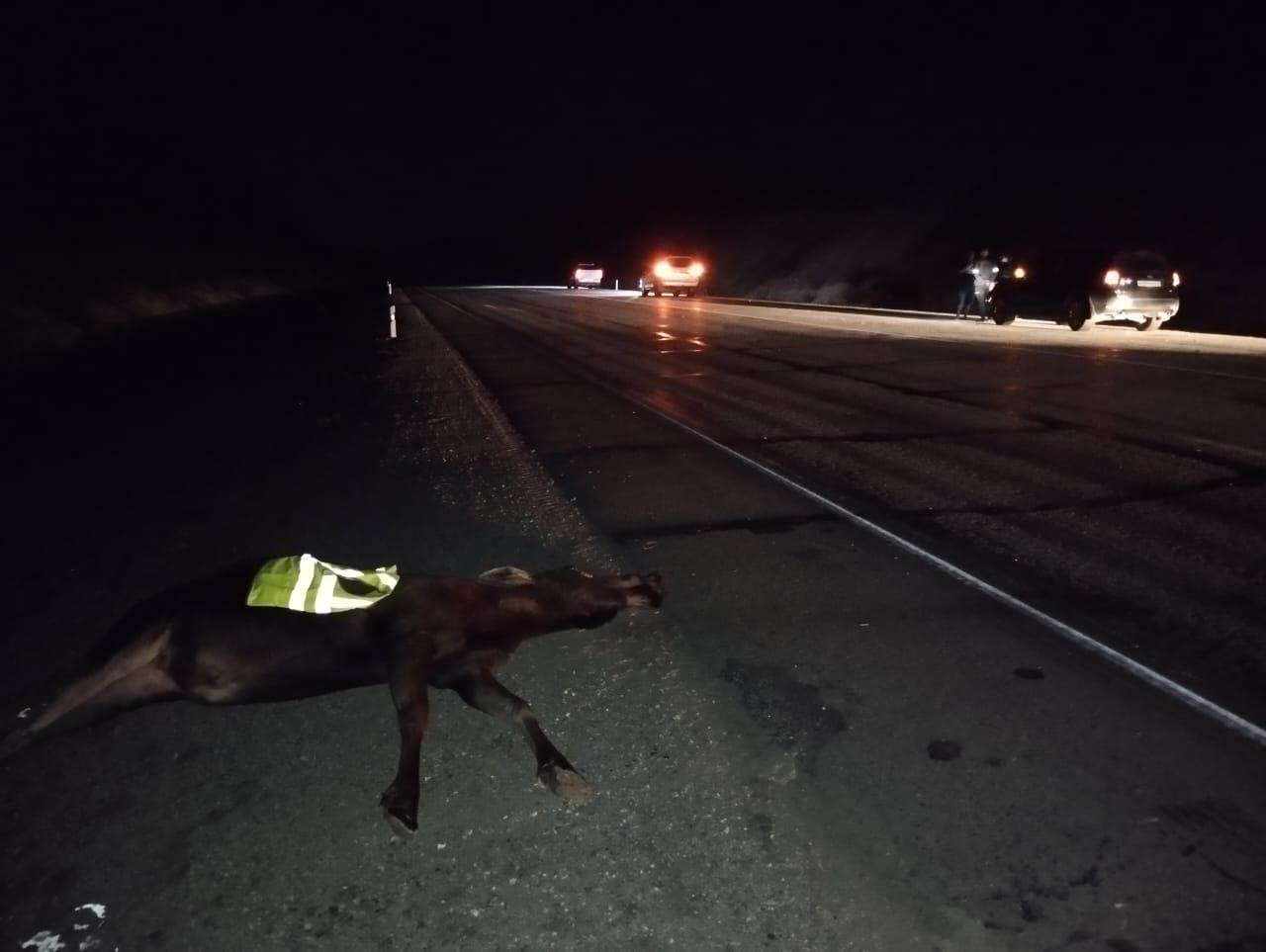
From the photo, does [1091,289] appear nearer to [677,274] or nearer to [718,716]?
[718,716]

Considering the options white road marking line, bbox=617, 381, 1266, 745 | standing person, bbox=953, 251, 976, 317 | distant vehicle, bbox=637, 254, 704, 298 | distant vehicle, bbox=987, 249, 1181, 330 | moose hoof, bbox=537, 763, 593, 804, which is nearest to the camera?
moose hoof, bbox=537, 763, 593, 804

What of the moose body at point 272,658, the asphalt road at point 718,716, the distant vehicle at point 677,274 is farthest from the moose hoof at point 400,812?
the distant vehicle at point 677,274

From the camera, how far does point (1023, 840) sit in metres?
3.36

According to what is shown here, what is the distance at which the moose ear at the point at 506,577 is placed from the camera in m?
4.86

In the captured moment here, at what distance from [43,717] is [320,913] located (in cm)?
163

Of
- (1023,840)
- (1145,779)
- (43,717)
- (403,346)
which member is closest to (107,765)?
(43,717)

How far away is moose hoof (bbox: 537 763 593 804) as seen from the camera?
364cm

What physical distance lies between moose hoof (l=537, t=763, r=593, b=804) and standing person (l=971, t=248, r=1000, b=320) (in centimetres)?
2564

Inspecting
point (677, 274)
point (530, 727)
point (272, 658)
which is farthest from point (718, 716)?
point (677, 274)

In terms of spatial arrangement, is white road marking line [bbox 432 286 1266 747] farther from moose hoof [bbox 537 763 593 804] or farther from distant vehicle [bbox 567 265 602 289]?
distant vehicle [bbox 567 265 602 289]

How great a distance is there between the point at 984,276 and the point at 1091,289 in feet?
12.1

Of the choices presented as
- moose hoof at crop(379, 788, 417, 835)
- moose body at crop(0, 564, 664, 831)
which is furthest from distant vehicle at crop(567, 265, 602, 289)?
moose hoof at crop(379, 788, 417, 835)

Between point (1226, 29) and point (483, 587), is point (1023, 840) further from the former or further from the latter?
point (1226, 29)

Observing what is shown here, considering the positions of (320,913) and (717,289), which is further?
(717,289)
